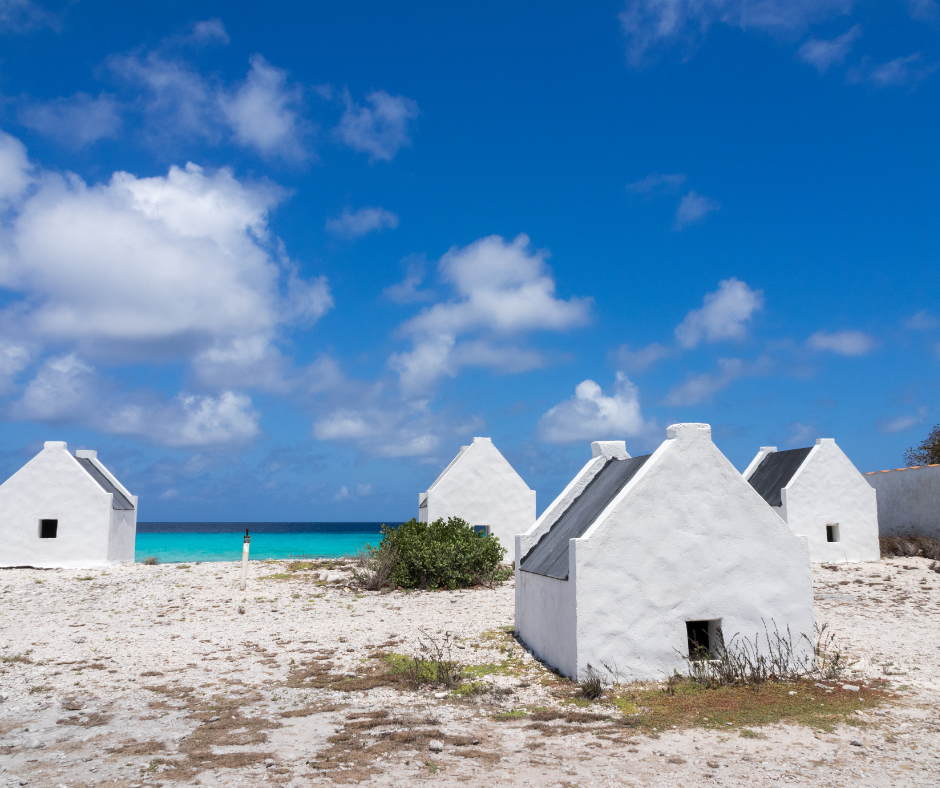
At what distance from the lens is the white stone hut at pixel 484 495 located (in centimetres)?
3011

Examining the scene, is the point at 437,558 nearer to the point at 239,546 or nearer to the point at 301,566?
the point at 301,566

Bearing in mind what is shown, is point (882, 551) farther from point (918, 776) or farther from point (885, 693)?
point (918, 776)

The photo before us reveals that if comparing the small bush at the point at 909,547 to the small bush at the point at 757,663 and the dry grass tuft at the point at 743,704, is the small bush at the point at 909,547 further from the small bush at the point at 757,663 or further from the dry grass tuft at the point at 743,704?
the dry grass tuft at the point at 743,704

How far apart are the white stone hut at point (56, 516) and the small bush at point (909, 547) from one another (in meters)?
32.6

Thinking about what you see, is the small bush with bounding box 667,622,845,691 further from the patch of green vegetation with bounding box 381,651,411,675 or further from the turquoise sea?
the turquoise sea

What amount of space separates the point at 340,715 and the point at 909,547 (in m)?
28.1

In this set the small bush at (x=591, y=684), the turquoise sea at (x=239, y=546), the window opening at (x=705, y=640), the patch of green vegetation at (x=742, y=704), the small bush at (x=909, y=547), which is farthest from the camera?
the turquoise sea at (x=239, y=546)

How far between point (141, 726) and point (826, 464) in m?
27.8

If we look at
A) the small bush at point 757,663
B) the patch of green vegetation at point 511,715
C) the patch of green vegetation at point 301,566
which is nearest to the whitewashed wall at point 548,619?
the patch of green vegetation at point 511,715

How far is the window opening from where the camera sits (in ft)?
34.6

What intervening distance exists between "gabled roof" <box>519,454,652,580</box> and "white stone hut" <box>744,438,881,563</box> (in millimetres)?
17804

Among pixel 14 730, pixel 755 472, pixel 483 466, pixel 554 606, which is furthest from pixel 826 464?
pixel 14 730

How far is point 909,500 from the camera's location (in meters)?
31.6

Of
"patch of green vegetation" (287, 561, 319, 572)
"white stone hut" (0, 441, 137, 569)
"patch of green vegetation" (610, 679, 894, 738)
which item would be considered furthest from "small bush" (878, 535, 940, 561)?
"white stone hut" (0, 441, 137, 569)
